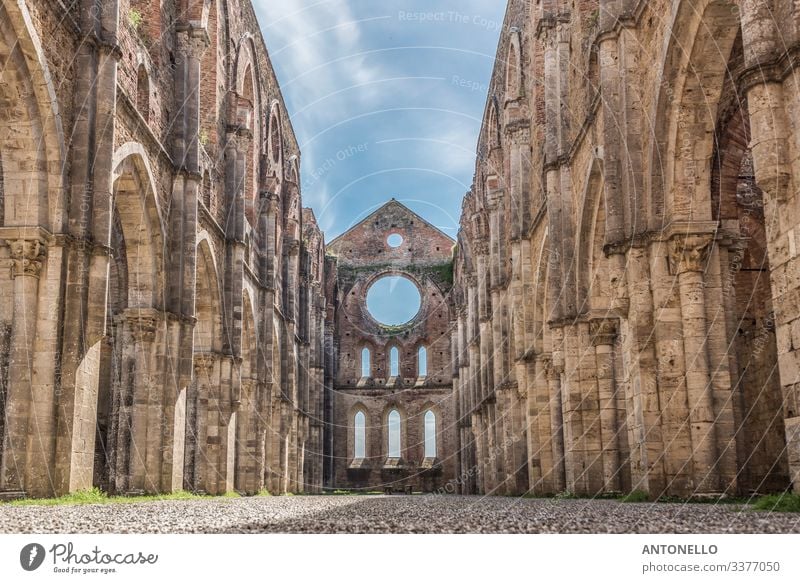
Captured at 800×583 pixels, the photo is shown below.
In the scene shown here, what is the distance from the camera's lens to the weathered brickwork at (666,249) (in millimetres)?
8258

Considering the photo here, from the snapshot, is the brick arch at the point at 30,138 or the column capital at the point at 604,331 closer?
the brick arch at the point at 30,138

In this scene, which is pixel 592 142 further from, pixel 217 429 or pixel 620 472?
pixel 217 429

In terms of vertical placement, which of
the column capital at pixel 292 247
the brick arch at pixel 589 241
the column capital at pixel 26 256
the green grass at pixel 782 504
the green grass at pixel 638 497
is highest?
the column capital at pixel 292 247

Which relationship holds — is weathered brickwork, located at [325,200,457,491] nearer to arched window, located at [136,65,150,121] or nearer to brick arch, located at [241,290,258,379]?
brick arch, located at [241,290,258,379]

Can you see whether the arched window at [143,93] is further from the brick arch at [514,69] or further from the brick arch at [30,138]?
the brick arch at [514,69]

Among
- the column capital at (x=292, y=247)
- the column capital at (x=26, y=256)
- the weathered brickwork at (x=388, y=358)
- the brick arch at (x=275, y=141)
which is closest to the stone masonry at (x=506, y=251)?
the column capital at (x=26, y=256)

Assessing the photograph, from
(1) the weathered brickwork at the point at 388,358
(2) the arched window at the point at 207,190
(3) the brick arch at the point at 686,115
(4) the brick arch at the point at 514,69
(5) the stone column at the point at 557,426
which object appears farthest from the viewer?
(1) the weathered brickwork at the point at 388,358

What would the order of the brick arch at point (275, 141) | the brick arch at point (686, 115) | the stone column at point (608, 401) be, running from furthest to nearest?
the brick arch at point (275, 141)
the stone column at point (608, 401)
the brick arch at point (686, 115)

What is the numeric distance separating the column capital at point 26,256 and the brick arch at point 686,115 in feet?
29.6

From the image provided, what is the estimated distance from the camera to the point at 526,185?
82.8 feet

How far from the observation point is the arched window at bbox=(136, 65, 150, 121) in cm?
1788

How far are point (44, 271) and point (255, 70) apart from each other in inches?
773

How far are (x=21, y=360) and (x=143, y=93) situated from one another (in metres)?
7.92

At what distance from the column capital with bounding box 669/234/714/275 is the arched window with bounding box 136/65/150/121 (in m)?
11.1
